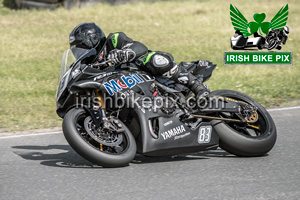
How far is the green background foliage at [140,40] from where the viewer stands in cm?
889

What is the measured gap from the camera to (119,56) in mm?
5270

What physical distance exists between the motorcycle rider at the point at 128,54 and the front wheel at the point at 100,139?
0.65m

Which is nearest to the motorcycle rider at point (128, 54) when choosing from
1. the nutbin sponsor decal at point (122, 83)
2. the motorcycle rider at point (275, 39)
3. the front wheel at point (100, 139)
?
the nutbin sponsor decal at point (122, 83)

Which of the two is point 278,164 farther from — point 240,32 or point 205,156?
point 240,32

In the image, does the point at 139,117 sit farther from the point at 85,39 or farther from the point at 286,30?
the point at 286,30

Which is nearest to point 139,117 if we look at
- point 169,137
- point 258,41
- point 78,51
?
point 169,137

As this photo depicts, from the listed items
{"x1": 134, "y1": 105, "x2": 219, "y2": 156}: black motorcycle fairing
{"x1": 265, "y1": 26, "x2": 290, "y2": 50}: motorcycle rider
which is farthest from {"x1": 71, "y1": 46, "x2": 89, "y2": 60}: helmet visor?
{"x1": 265, "y1": 26, "x2": 290, "y2": 50}: motorcycle rider

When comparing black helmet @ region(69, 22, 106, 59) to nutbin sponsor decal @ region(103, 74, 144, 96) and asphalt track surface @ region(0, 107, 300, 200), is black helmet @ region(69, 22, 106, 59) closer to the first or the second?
nutbin sponsor decal @ region(103, 74, 144, 96)

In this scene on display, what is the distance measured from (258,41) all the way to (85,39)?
29.3ft

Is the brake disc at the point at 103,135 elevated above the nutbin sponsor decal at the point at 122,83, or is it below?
below

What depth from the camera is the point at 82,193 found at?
14.9 feet

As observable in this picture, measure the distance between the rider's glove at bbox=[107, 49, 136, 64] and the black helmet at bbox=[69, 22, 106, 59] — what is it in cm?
26

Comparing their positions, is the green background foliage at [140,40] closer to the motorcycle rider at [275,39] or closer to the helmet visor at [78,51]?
the motorcycle rider at [275,39]

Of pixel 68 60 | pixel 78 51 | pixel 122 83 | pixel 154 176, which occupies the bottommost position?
pixel 154 176
